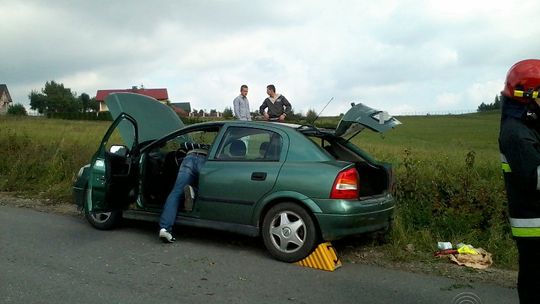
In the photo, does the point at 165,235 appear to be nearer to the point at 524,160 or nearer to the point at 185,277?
the point at 185,277

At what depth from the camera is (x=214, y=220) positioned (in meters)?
6.32

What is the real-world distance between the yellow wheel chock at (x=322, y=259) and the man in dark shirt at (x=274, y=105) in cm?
522

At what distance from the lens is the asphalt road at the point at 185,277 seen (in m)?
4.69

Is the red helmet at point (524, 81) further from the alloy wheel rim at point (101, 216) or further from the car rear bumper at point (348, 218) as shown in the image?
the alloy wheel rim at point (101, 216)

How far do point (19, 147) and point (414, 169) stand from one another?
986cm

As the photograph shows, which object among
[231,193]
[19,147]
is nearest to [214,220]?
[231,193]

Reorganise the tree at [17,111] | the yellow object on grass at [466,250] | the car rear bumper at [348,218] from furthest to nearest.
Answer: the tree at [17,111]
the yellow object on grass at [466,250]
the car rear bumper at [348,218]

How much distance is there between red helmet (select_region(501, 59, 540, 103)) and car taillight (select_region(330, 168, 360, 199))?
109 inches

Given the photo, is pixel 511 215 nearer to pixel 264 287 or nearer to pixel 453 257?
pixel 264 287

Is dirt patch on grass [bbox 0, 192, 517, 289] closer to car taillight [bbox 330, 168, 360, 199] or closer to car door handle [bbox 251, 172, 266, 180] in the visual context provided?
car taillight [bbox 330, 168, 360, 199]

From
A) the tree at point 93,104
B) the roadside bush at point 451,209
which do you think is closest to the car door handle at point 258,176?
the roadside bush at point 451,209

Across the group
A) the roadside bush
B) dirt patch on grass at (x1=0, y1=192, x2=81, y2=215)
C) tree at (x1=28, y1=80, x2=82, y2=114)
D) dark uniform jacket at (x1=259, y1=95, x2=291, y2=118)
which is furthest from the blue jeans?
tree at (x1=28, y1=80, x2=82, y2=114)

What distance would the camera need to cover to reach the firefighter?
2857 mm

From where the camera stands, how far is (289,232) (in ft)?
19.0
